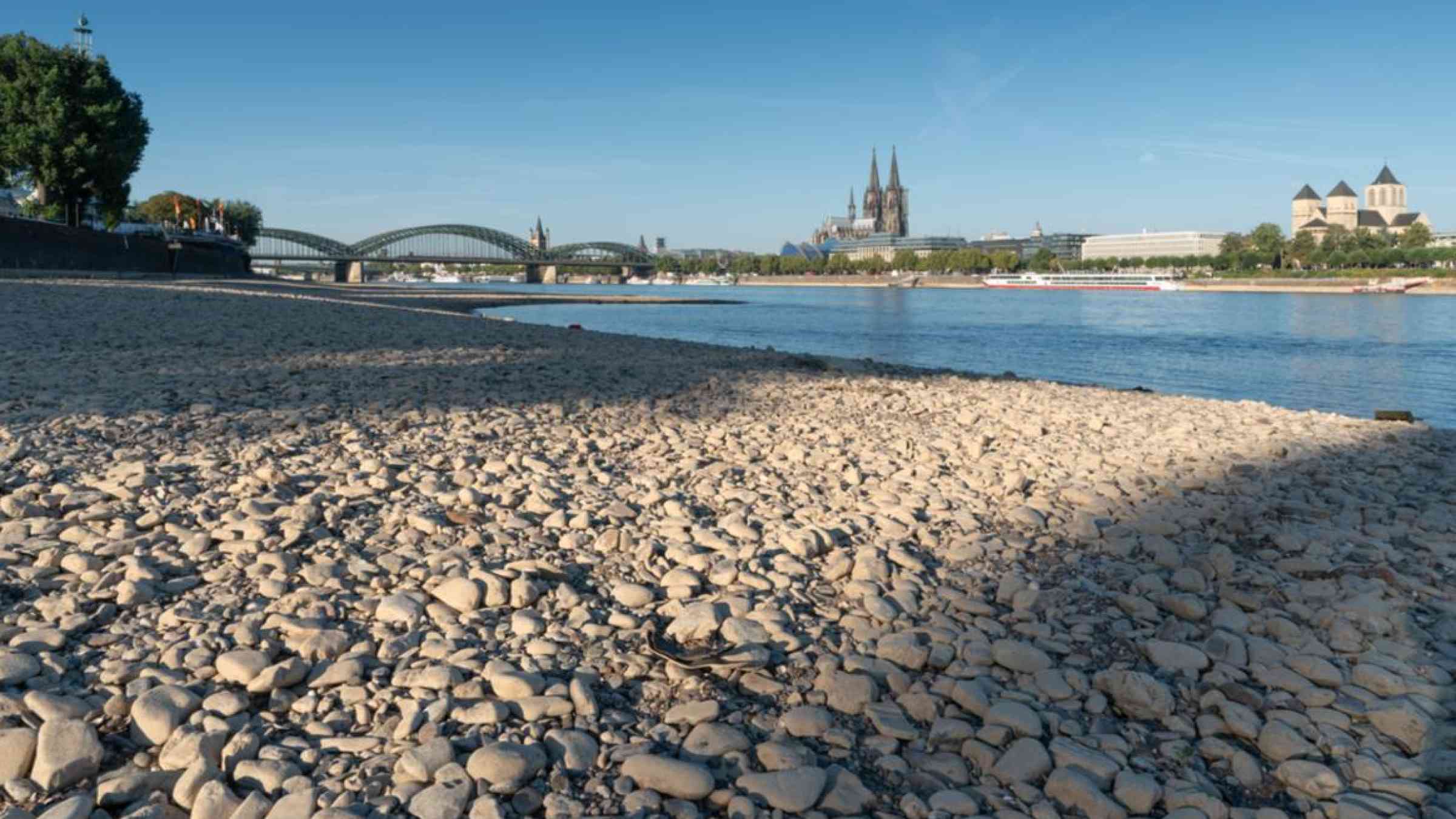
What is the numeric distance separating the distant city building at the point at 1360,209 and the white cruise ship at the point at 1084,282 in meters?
74.8

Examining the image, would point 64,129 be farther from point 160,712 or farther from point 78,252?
point 160,712

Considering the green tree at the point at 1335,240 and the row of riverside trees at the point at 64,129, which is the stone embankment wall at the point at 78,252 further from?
the green tree at the point at 1335,240

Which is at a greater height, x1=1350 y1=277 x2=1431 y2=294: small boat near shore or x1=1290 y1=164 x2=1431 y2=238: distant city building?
x1=1290 y1=164 x2=1431 y2=238: distant city building

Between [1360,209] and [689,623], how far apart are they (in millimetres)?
230086

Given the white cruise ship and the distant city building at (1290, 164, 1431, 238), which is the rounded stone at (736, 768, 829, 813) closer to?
the white cruise ship

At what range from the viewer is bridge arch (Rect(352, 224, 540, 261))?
6565 inches

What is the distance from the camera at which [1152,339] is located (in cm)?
3700

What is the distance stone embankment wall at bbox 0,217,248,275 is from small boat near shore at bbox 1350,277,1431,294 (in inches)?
3892

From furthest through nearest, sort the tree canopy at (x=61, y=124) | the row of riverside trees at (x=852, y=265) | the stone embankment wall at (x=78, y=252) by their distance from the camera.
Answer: the row of riverside trees at (x=852, y=265) < the tree canopy at (x=61, y=124) < the stone embankment wall at (x=78, y=252)

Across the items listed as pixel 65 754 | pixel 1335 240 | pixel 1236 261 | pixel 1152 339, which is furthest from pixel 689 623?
pixel 1335 240

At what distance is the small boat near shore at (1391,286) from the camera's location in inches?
3625

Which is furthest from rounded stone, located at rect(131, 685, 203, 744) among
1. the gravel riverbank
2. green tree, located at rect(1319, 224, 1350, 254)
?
green tree, located at rect(1319, 224, 1350, 254)

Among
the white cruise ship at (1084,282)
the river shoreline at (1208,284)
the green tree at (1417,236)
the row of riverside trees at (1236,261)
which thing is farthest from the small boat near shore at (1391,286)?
the green tree at (1417,236)

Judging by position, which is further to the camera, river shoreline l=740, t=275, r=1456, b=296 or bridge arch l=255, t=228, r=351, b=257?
bridge arch l=255, t=228, r=351, b=257
